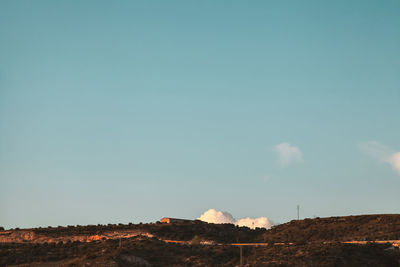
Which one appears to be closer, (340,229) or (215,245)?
(215,245)

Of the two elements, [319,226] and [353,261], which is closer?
[353,261]

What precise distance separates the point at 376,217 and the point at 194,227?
115 feet

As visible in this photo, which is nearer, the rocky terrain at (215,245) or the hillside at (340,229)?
the rocky terrain at (215,245)

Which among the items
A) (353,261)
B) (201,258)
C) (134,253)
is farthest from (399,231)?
(134,253)

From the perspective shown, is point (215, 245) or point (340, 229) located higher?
point (340, 229)

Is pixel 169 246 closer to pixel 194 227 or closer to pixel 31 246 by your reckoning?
pixel 31 246

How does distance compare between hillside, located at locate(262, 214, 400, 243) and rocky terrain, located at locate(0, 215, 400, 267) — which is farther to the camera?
hillside, located at locate(262, 214, 400, 243)

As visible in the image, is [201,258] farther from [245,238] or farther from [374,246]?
[245,238]

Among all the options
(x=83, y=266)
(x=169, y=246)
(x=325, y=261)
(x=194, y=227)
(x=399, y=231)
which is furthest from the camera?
(x=194, y=227)

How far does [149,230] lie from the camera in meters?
102

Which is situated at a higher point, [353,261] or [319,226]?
[319,226]

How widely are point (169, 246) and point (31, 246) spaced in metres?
24.5

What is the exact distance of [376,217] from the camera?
9831 cm

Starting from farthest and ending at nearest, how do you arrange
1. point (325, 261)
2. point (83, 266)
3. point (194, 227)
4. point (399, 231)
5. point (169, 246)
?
point (194, 227) < point (399, 231) < point (169, 246) < point (83, 266) < point (325, 261)
